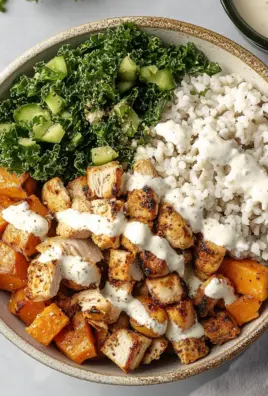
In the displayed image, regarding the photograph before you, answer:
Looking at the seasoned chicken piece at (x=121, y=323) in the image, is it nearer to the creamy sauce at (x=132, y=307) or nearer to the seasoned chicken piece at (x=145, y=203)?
the creamy sauce at (x=132, y=307)

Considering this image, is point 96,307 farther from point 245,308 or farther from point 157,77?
point 157,77

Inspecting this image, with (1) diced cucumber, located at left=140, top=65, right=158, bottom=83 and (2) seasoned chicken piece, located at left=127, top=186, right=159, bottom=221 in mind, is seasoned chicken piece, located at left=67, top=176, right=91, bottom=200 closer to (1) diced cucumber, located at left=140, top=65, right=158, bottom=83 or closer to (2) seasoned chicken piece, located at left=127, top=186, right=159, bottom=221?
(2) seasoned chicken piece, located at left=127, top=186, right=159, bottom=221

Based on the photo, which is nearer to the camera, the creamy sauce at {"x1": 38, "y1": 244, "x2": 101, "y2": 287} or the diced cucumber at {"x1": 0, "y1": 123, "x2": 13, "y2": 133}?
the creamy sauce at {"x1": 38, "y1": 244, "x2": 101, "y2": 287}

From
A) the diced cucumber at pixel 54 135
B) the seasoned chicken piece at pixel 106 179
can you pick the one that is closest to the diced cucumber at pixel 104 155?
the seasoned chicken piece at pixel 106 179

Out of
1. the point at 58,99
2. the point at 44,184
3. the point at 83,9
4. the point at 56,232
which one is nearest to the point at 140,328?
the point at 56,232

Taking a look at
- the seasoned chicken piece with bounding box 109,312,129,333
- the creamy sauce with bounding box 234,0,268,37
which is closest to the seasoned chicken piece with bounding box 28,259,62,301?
the seasoned chicken piece with bounding box 109,312,129,333

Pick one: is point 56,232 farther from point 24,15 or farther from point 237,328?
point 24,15

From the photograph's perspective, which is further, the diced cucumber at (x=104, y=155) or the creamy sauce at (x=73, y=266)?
the diced cucumber at (x=104, y=155)
